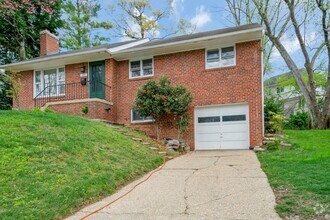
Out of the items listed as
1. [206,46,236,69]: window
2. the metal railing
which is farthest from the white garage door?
the metal railing

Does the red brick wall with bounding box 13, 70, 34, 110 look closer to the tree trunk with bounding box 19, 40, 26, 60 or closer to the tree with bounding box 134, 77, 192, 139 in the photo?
the tree with bounding box 134, 77, 192, 139

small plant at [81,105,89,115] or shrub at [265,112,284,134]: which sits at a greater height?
small plant at [81,105,89,115]

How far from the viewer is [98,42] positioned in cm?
2652

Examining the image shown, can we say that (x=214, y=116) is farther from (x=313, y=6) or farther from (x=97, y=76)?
(x=313, y=6)

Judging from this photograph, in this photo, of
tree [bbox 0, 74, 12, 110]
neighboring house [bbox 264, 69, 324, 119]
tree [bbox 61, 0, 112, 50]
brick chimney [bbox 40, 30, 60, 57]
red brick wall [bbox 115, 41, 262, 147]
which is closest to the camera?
red brick wall [bbox 115, 41, 262, 147]

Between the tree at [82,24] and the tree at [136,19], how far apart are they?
1.46 m

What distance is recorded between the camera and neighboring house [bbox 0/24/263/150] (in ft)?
38.4

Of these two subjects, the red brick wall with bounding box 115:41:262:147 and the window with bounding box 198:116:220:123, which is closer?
the red brick wall with bounding box 115:41:262:147

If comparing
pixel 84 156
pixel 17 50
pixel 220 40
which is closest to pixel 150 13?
pixel 17 50

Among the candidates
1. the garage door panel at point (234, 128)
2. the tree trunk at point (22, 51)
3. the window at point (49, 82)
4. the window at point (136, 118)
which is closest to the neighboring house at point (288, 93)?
the garage door panel at point (234, 128)

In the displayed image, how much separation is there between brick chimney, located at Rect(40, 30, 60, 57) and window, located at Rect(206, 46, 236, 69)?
11573 mm

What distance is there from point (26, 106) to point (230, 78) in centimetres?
1145

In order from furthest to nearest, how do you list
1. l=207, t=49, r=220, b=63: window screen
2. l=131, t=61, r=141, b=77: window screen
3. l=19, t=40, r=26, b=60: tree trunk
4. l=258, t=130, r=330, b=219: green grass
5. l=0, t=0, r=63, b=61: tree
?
l=19, t=40, r=26, b=60: tree trunk
l=0, t=0, r=63, b=61: tree
l=131, t=61, r=141, b=77: window screen
l=207, t=49, r=220, b=63: window screen
l=258, t=130, r=330, b=219: green grass

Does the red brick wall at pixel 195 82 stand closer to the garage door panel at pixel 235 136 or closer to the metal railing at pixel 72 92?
the metal railing at pixel 72 92
